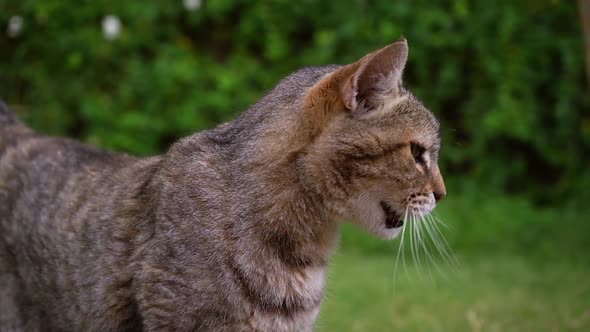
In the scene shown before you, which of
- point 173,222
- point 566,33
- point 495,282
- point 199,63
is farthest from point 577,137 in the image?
point 173,222

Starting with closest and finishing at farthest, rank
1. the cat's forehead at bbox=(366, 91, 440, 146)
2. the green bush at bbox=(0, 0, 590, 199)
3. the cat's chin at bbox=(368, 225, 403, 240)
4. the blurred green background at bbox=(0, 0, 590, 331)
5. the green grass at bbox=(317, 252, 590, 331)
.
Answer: the cat's forehead at bbox=(366, 91, 440, 146) < the cat's chin at bbox=(368, 225, 403, 240) < the green grass at bbox=(317, 252, 590, 331) < the blurred green background at bbox=(0, 0, 590, 331) < the green bush at bbox=(0, 0, 590, 199)

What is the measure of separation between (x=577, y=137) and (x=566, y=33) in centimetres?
83

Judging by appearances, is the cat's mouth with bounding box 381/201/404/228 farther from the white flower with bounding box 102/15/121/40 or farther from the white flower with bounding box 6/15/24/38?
the white flower with bounding box 6/15/24/38

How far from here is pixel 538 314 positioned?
4.85 m

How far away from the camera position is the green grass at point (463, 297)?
15.5ft

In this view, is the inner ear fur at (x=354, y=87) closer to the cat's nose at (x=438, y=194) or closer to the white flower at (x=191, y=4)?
the cat's nose at (x=438, y=194)

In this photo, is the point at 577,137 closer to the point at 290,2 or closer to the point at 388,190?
the point at 290,2

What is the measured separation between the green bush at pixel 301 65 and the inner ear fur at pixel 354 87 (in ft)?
14.1

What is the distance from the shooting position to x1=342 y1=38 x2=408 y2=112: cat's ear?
2.81 m

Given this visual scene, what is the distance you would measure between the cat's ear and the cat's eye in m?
0.19

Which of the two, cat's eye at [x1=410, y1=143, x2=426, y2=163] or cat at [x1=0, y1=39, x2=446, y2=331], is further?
cat's eye at [x1=410, y1=143, x2=426, y2=163]

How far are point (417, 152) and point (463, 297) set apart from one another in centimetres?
255

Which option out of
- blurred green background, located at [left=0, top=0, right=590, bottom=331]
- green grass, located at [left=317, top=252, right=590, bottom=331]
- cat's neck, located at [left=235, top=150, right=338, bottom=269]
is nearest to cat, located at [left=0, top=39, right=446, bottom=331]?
cat's neck, located at [left=235, top=150, right=338, bottom=269]

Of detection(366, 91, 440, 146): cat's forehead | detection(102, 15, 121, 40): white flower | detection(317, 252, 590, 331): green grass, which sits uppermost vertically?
detection(102, 15, 121, 40): white flower
